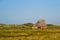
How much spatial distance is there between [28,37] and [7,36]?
8.47 ft

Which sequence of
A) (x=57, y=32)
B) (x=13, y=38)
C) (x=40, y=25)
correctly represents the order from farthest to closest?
(x=40, y=25) < (x=57, y=32) < (x=13, y=38)

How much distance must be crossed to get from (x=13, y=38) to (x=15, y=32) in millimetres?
2030

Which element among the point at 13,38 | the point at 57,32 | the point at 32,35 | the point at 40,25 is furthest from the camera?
the point at 40,25

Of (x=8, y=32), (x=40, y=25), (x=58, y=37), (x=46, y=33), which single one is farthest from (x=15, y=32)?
(x=40, y=25)

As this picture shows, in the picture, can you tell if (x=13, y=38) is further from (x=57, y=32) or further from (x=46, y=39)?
(x=57, y=32)

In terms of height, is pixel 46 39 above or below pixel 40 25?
below

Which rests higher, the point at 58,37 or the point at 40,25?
the point at 40,25

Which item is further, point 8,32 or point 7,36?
point 8,32

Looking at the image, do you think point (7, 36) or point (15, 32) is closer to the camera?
point (7, 36)

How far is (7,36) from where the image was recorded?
19.1 metres

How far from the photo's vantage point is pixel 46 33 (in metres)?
20.9

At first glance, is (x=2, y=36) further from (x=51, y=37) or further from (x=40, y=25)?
(x=40, y=25)

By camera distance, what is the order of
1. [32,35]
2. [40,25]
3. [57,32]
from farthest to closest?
[40,25] → [57,32] → [32,35]

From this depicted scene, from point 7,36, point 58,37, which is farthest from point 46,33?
point 7,36
